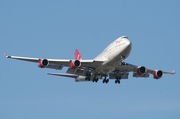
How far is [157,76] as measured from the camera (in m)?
81.6

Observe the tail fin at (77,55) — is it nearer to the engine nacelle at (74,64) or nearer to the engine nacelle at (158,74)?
the engine nacelle at (158,74)

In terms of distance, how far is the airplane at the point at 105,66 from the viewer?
7269 cm

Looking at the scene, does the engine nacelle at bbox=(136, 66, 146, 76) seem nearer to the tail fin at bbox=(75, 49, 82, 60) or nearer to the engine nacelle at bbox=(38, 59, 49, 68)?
the engine nacelle at bbox=(38, 59, 49, 68)

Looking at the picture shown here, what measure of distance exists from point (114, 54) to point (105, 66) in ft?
8.99

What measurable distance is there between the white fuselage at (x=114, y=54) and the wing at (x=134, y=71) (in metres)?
2.94

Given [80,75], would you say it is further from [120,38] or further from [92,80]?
[120,38]

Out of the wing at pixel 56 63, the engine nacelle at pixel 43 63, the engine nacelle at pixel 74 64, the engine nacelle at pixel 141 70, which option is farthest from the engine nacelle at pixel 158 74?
the engine nacelle at pixel 43 63

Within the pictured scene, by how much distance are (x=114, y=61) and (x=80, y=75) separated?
26.2 ft

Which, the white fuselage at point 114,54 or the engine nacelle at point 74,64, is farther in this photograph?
the engine nacelle at point 74,64

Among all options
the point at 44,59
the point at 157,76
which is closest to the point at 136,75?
the point at 157,76

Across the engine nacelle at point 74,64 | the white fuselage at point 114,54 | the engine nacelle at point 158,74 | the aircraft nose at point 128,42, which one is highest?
the aircraft nose at point 128,42

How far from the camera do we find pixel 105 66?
74.6 meters

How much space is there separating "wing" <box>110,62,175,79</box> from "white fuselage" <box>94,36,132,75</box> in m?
2.94

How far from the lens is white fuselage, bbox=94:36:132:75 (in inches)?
2832
